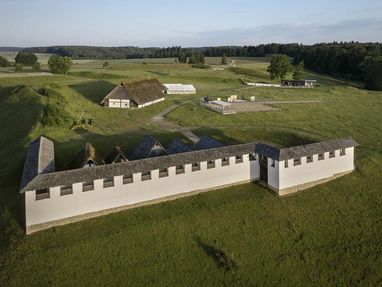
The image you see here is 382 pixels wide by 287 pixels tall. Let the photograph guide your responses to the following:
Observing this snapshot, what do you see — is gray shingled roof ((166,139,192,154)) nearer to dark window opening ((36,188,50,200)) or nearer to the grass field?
the grass field

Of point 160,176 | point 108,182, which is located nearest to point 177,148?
point 160,176

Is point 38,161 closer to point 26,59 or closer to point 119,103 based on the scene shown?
point 119,103

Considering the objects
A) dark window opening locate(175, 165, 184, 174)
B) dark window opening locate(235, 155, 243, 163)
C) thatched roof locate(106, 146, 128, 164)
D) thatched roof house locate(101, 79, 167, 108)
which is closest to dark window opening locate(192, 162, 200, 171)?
dark window opening locate(175, 165, 184, 174)

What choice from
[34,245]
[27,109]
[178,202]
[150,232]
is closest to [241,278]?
[150,232]

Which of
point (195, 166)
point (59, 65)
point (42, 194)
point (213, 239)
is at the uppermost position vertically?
point (59, 65)

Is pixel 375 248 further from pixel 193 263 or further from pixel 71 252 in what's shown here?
pixel 71 252

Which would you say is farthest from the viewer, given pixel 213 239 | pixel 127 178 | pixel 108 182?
pixel 127 178
